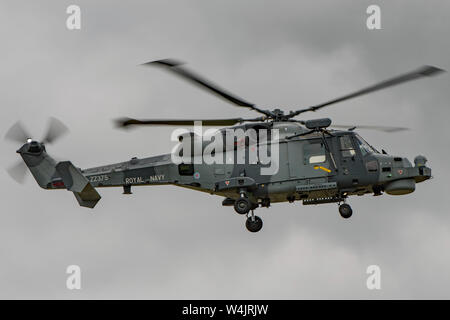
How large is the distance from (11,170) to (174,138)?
6.82 m

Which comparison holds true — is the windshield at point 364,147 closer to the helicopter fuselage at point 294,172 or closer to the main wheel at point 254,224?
the helicopter fuselage at point 294,172

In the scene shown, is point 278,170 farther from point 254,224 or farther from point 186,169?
point 186,169

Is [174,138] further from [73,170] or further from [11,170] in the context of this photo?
[11,170]

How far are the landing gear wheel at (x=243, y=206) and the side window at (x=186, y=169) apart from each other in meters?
2.37

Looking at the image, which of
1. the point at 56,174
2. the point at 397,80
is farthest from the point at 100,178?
the point at 397,80

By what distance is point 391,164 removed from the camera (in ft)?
87.6

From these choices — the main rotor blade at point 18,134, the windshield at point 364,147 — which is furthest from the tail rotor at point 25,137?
the windshield at point 364,147

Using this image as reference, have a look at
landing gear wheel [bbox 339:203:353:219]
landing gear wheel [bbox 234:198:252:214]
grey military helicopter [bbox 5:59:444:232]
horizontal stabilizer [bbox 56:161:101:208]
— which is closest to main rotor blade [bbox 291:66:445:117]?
grey military helicopter [bbox 5:59:444:232]

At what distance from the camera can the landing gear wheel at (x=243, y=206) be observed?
1065 inches

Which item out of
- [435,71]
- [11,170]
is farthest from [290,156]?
[11,170]

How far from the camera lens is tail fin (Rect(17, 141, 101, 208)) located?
27.0 meters

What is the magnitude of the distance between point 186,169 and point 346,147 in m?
6.46

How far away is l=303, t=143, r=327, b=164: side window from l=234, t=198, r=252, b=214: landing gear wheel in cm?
279
